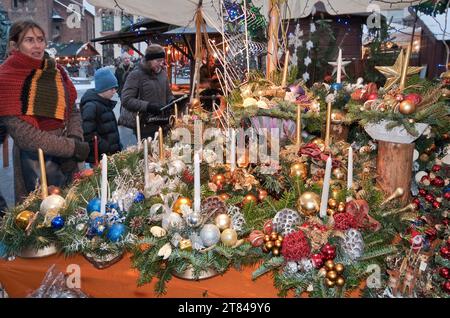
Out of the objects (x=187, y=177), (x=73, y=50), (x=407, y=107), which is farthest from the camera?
(x=73, y=50)

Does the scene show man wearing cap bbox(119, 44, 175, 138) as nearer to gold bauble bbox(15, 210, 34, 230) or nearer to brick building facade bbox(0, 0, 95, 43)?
gold bauble bbox(15, 210, 34, 230)

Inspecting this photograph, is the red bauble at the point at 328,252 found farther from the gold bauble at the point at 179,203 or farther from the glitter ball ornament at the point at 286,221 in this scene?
the gold bauble at the point at 179,203

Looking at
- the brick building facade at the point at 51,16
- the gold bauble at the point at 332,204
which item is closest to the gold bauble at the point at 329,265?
the gold bauble at the point at 332,204

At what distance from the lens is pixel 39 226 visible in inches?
54.6

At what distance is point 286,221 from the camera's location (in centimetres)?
134

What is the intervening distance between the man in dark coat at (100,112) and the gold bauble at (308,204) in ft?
→ 7.17

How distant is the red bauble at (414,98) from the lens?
155cm

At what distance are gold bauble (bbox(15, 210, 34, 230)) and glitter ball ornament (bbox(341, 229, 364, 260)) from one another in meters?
1.00

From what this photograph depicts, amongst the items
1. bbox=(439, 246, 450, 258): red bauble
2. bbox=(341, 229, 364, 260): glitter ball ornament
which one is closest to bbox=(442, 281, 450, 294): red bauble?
bbox=(439, 246, 450, 258): red bauble

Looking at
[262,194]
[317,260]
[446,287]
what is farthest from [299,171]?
[446,287]

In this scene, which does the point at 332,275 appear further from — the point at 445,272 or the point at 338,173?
the point at 338,173

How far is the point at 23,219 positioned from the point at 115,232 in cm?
32

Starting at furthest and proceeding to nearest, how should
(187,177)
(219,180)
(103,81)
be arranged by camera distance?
1. (103,81)
2. (187,177)
3. (219,180)

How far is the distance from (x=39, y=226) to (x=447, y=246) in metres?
1.34
